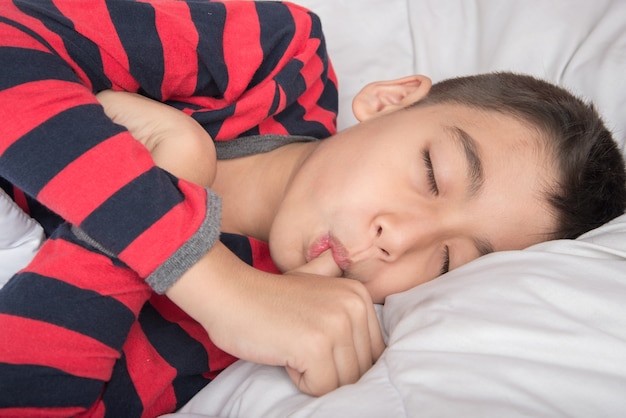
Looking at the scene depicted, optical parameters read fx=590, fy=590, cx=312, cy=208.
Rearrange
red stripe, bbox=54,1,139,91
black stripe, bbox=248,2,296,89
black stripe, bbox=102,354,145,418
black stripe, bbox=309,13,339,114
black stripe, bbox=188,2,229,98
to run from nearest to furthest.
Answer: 1. black stripe, bbox=102,354,145,418
2. red stripe, bbox=54,1,139,91
3. black stripe, bbox=188,2,229,98
4. black stripe, bbox=248,2,296,89
5. black stripe, bbox=309,13,339,114

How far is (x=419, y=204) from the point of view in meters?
0.93

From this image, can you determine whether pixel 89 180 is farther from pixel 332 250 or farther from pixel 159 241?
pixel 332 250

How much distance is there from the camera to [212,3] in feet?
3.70

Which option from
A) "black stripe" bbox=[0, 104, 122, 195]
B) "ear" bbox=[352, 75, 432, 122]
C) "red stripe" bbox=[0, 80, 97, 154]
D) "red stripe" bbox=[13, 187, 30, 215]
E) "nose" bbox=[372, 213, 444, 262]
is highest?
"red stripe" bbox=[0, 80, 97, 154]

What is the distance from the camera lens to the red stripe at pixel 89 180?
0.76 m

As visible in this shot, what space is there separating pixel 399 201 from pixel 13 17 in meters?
0.67

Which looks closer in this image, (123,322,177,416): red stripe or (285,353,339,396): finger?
(285,353,339,396): finger

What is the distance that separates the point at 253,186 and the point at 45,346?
21.9 inches

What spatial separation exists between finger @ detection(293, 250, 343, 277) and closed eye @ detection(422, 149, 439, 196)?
0.64 ft

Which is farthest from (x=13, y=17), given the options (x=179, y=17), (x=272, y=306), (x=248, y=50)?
(x=272, y=306)

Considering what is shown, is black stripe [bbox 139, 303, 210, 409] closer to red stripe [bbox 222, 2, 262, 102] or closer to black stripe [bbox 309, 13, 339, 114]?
red stripe [bbox 222, 2, 262, 102]

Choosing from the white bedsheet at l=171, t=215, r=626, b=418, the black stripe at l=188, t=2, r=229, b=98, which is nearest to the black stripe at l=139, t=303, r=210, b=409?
the white bedsheet at l=171, t=215, r=626, b=418

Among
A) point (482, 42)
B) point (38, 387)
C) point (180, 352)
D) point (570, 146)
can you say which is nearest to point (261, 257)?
point (180, 352)

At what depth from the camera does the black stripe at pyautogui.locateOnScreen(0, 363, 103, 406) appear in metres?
0.73
